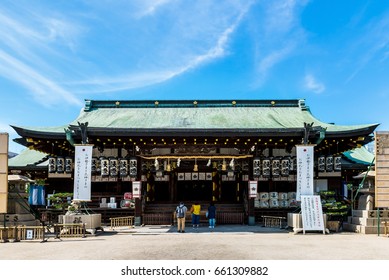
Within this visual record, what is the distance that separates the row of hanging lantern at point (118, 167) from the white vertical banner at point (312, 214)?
1047 cm

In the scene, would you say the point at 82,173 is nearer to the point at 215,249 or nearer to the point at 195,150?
the point at 195,150

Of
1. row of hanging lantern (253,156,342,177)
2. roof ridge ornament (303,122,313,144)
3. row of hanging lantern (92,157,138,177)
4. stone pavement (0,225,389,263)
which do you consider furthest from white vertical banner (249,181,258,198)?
row of hanging lantern (92,157,138,177)

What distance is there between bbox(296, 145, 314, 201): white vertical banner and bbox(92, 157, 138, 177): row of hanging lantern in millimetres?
9937

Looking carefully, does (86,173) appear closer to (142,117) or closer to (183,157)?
(183,157)

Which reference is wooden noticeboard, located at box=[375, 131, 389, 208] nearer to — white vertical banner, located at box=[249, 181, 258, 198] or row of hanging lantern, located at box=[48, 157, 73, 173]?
white vertical banner, located at box=[249, 181, 258, 198]

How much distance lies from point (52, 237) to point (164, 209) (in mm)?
8543

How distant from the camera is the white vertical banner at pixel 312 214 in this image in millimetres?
17234

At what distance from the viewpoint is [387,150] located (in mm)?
16141

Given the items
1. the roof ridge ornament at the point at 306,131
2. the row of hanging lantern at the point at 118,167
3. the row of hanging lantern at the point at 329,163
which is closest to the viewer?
the roof ridge ornament at the point at 306,131

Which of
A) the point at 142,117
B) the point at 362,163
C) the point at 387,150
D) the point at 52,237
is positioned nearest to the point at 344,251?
the point at 387,150

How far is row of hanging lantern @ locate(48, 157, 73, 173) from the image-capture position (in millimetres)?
22578

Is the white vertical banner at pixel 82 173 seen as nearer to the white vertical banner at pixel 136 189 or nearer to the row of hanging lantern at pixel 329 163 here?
the white vertical banner at pixel 136 189

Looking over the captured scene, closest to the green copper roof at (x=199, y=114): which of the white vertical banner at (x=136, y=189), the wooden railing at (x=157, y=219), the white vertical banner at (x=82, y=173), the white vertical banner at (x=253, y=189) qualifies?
the white vertical banner at (x=253, y=189)

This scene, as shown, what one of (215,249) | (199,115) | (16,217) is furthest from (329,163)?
(16,217)
